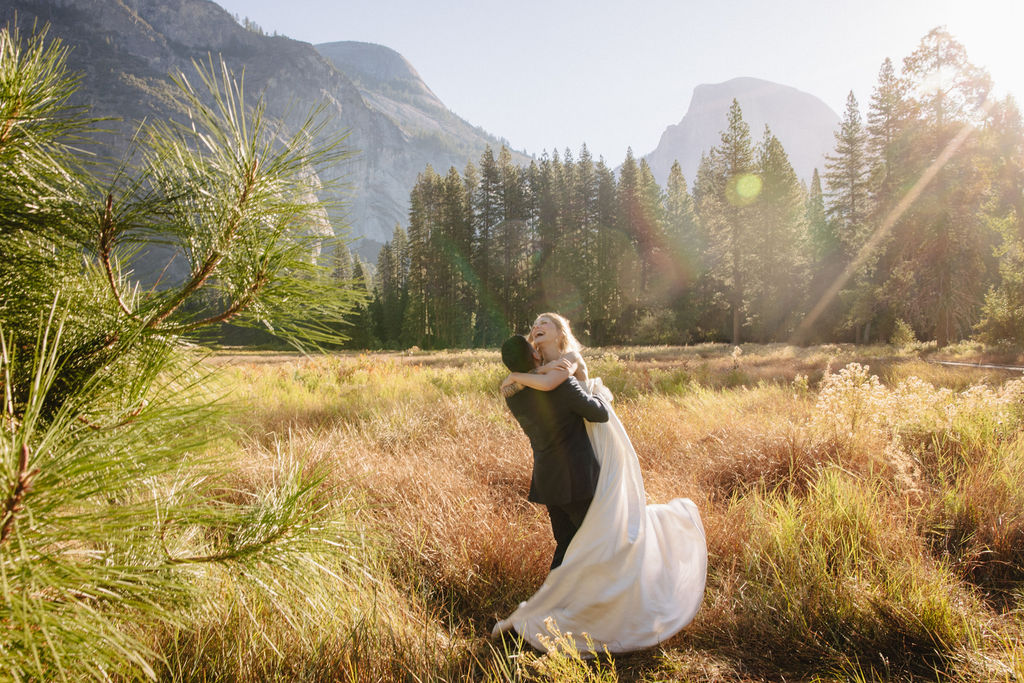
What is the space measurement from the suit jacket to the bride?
0.09m

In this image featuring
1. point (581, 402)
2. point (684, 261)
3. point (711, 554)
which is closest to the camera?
point (581, 402)

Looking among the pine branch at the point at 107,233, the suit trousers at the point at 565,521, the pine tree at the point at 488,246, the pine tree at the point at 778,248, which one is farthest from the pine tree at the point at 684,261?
the pine branch at the point at 107,233

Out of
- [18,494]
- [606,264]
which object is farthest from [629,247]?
[18,494]

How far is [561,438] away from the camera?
292 centimetres

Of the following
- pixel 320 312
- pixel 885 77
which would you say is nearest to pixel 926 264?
pixel 885 77

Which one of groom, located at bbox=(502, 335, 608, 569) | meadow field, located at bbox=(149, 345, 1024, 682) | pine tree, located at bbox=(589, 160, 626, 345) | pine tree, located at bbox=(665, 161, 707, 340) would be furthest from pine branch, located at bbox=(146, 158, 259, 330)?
pine tree, located at bbox=(589, 160, 626, 345)

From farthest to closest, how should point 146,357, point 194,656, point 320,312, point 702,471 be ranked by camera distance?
point 702,471
point 194,656
point 320,312
point 146,357

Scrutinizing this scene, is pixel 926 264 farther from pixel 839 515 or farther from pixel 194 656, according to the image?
pixel 194 656

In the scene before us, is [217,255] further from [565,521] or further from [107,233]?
[565,521]

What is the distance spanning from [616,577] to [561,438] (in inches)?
32.4

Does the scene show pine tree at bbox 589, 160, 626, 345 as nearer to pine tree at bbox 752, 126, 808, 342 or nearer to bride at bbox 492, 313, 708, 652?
pine tree at bbox 752, 126, 808, 342

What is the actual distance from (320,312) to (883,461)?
4.73 meters

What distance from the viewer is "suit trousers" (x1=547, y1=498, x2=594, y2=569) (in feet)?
9.63

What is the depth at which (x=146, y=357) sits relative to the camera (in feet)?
4.26
